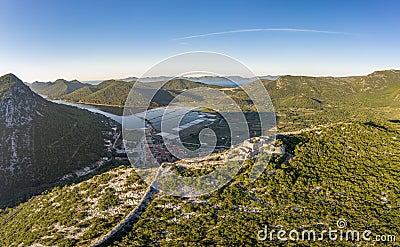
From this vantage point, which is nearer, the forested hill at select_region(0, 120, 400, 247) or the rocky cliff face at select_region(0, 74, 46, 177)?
the forested hill at select_region(0, 120, 400, 247)

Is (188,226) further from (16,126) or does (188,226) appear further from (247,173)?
(16,126)

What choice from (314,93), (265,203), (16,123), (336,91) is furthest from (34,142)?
(336,91)

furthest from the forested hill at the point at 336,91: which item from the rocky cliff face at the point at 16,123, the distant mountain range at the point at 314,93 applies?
the rocky cliff face at the point at 16,123

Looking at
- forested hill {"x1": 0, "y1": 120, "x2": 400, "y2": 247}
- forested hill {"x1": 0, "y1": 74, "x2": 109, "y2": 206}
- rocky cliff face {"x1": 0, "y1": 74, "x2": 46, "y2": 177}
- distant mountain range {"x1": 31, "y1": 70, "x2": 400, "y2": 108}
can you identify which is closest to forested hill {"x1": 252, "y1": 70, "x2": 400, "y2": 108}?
distant mountain range {"x1": 31, "y1": 70, "x2": 400, "y2": 108}

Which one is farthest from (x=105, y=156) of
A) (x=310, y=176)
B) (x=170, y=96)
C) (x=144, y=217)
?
(x=170, y=96)

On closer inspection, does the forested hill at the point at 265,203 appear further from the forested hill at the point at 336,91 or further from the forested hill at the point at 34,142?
the forested hill at the point at 336,91

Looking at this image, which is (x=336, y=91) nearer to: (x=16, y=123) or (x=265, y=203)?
(x=265, y=203)

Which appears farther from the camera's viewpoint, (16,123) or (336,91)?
(336,91)

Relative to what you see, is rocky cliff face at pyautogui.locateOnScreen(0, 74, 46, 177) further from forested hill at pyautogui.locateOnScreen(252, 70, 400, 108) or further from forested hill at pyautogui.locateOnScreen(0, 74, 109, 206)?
forested hill at pyautogui.locateOnScreen(252, 70, 400, 108)
